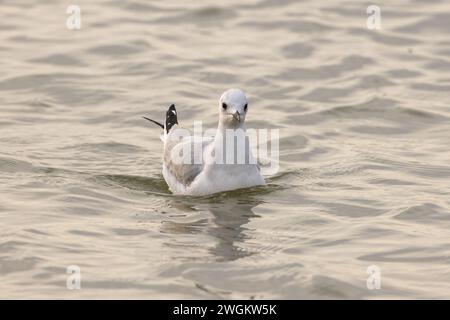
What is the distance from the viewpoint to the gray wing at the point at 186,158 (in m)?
12.6

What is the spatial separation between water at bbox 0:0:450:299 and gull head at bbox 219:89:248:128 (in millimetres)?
824

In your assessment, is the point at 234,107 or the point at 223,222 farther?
the point at 234,107

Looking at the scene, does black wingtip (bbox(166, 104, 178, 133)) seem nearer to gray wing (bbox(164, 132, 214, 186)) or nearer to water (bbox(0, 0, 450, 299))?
water (bbox(0, 0, 450, 299))

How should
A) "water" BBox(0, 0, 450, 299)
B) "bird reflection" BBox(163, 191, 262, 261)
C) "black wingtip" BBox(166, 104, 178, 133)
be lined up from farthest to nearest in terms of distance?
1. "black wingtip" BBox(166, 104, 178, 133)
2. "bird reflection" BBox(163, 191, 262, 261)
3. "water" BBox(0, 0, 450, 299)

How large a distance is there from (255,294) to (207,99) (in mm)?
7695

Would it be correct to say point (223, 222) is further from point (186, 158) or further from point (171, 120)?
point (171, 120)

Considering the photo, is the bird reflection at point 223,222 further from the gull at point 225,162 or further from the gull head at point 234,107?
the gull head at point 234,107

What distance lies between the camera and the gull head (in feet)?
39.8

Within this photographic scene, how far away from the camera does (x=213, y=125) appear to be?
15719 millimetres

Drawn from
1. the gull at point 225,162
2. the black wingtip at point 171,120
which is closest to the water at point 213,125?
the gull at point 225,162

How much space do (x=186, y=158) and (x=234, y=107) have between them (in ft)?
3.26

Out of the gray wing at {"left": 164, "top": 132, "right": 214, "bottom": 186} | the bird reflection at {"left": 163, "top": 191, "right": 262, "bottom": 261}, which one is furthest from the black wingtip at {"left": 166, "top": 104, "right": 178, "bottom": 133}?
the bird reflection at {"left": 163, "top": 191, "right": 262, "bottom": 261}

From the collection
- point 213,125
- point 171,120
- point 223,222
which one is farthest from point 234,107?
point 213,125

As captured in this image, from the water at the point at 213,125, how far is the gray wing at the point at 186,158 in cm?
27
